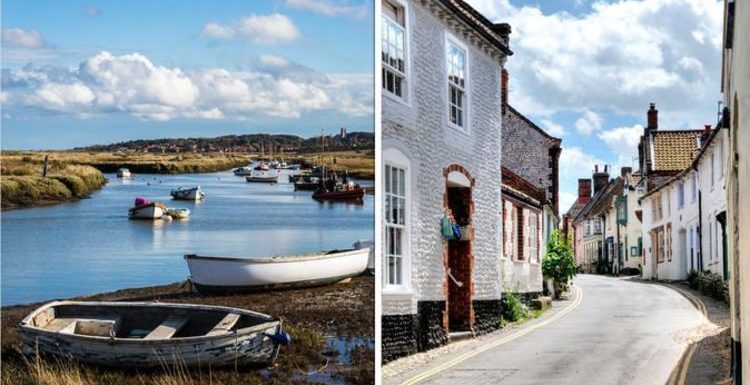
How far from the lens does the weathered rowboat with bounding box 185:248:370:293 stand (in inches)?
184

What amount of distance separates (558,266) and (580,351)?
479 centimetres

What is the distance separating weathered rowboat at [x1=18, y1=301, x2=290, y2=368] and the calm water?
0.11m

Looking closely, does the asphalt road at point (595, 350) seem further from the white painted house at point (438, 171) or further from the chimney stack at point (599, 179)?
the chimney stack at point (599, 179)

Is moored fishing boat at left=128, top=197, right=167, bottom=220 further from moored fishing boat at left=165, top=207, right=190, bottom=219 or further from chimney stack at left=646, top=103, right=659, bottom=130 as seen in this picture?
chimney stack at left=646, top=103, right=659, bottom=130

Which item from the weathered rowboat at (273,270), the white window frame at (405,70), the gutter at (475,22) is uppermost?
the gutter at (475,22)

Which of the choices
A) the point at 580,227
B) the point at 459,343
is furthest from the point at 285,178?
the point at 580,227

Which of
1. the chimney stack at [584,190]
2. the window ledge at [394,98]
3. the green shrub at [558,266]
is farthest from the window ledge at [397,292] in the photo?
the chimney stack at [584,190]

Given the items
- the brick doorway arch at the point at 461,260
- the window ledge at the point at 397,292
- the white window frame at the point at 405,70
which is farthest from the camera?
the brick doorway arch at the point at 461,260

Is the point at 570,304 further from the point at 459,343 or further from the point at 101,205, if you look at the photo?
the point at 101,205

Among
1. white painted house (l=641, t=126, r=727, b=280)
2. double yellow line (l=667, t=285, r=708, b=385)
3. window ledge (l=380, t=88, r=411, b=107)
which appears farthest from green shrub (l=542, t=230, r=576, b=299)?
window ledge (l=380, t=88, r=411, b=107)

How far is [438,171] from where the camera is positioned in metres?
8.37

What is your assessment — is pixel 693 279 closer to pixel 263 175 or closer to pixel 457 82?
pixel 457 82

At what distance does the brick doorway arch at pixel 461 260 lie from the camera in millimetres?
8961

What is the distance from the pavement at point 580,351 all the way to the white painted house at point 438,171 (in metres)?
0.31
